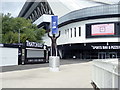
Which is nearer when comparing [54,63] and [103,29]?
[54,63]

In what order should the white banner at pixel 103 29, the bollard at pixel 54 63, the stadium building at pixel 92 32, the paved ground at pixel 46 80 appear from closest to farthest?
the paved ground at pixel 46 80 → the bollard at pixel 54 63 → the white banner at pixel 103 29 → the stadium building at pixel 92 32

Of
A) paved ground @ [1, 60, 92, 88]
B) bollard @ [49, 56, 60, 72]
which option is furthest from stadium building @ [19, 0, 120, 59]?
paved ground @ [1, 60, 92, 88]

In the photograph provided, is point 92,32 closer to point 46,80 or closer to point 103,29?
point 103,29

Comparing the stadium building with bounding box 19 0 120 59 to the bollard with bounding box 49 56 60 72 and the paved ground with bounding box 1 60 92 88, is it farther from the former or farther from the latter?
the paved ground with bounding box 1 60 92 88

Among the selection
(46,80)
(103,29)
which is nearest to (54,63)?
(46,80)

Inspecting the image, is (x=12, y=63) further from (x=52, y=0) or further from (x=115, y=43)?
(x=52, y=0)

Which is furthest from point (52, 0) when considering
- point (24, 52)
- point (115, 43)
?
point (24, 52)

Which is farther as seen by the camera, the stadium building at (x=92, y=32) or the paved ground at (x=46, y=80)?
the stadium building at (x=92, y=32)

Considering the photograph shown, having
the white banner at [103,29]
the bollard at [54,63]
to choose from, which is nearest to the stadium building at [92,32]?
the white banner at [103,29]

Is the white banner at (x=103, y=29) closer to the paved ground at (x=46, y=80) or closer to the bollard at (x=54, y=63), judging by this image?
the bollard at (x=54, y=63)

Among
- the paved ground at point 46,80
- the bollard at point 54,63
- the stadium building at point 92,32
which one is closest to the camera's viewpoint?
the paved ground at point 46,80

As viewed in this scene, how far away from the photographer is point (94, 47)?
171ft

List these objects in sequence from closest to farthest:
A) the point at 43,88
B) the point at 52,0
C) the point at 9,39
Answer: the point at 43,88, the point at 9,39, the point at 52,0

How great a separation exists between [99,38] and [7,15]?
22.9m
